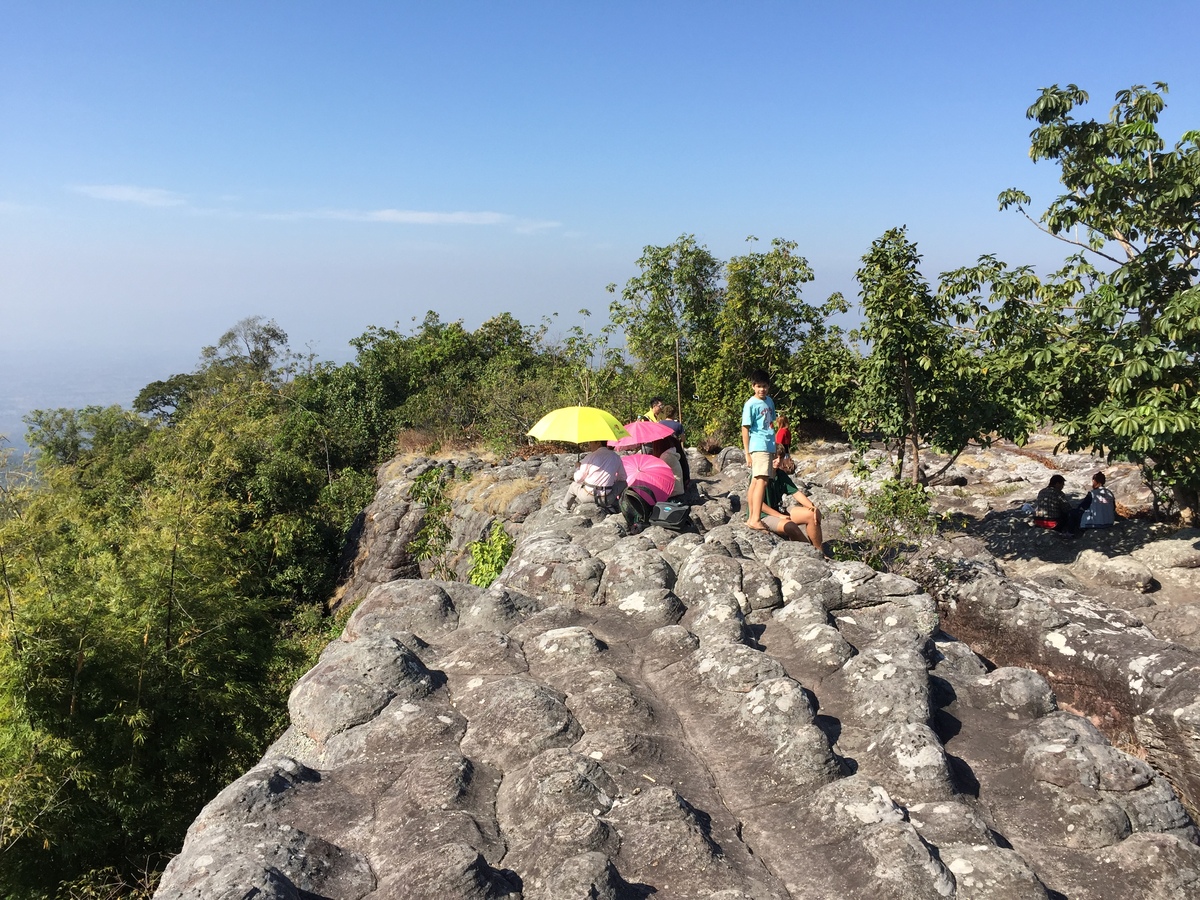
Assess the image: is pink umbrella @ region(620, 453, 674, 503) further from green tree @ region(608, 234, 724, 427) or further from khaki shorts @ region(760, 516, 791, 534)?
green tree @ region(608, 234, 724, 427)

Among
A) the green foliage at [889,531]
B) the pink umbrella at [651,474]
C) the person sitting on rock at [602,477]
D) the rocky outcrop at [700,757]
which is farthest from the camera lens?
the person sitting on rock at [602,477]

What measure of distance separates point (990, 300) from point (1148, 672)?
21.6 feet

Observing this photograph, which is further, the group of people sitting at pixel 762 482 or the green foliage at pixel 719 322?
the green foliage at pixel 719 322

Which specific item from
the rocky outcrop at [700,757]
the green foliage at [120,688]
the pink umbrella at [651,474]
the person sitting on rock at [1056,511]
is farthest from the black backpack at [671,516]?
the person sitting on rock at [1056,511]

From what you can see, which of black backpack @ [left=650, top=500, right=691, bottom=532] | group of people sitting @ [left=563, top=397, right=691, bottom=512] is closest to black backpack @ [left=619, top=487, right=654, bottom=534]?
black backpack @ [left=650, top=500, right=691, bottom=532]

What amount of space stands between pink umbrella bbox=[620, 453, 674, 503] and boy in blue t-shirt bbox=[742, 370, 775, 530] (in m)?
1.00

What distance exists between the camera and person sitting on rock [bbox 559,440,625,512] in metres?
8.90

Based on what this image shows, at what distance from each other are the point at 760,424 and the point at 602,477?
194cm

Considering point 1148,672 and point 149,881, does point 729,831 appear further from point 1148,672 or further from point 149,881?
point 149,881

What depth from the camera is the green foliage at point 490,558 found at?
10.0 meters

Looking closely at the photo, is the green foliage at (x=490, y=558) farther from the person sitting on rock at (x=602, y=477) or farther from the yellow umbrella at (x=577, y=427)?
the yellow umbrella at (x=577, y=427)

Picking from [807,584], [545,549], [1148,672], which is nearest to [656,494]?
[545,549]

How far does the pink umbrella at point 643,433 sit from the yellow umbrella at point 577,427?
30cm

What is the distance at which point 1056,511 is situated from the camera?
40.4 feet
